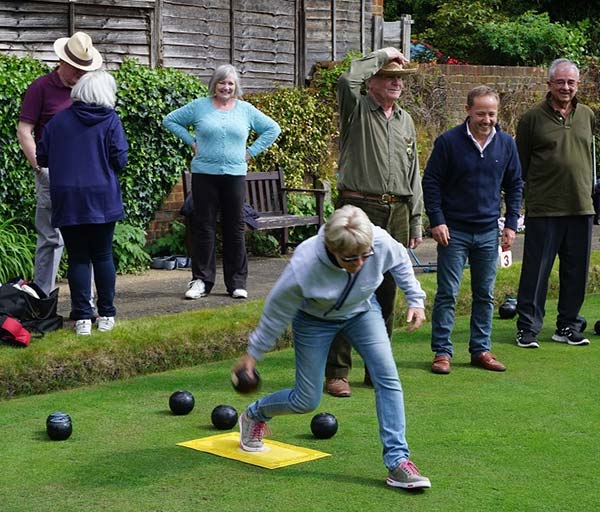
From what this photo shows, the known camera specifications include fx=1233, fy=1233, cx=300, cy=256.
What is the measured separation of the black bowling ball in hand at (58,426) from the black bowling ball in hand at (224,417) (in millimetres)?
737

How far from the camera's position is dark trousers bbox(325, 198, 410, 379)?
7176mm

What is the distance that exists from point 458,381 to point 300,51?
827 centimetres

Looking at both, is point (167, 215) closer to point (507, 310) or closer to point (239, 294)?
point (239, 294)

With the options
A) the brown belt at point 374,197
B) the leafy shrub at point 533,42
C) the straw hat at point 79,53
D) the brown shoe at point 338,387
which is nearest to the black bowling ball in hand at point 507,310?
the brown belt at point 374,197

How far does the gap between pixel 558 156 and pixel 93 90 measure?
319 centimetres

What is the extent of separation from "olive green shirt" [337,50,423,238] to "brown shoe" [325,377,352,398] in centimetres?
112

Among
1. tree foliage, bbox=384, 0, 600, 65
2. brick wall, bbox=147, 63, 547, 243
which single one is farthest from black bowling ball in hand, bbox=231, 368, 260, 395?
tree foliage, bbox=384, 0, 600, 65

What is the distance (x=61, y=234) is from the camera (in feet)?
26.6

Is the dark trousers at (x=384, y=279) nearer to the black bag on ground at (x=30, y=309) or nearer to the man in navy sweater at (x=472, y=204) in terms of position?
the man in navy sweater at (x=472, y=204)

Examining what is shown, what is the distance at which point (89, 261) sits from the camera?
26.6 feet

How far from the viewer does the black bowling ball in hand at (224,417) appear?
6289 mm

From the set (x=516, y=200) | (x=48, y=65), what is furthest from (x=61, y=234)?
(x=48, y=65)

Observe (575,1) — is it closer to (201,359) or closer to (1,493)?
(201,359)

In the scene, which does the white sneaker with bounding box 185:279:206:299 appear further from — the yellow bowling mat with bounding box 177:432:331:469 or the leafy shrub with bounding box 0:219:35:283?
the yellow bowling mat with bounding box 177:432:331:469
